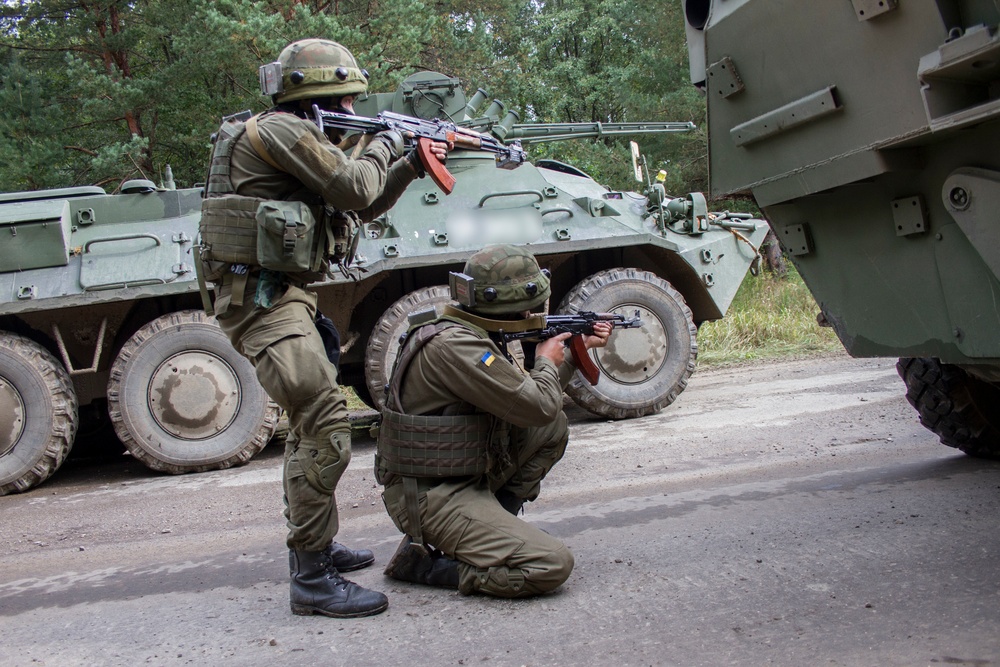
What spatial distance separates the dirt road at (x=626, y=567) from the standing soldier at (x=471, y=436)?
0.12 m

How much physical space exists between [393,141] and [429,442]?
113 centimetres

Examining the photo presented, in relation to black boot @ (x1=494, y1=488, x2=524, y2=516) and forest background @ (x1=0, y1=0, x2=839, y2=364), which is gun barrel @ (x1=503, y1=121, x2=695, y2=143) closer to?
forest background @ (x1=0, y1=0, x2=839, y2=364)

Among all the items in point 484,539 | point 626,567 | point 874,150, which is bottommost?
point 626,567

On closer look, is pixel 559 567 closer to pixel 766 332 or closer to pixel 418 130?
pixel 418 130

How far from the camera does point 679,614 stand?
10.1ft

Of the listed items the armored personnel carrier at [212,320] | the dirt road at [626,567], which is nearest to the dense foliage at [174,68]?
the armored personnel carrier at [212,320]

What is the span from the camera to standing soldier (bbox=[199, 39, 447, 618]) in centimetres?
330

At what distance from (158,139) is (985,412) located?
41.9 ft

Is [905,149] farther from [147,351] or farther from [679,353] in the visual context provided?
[147,351]

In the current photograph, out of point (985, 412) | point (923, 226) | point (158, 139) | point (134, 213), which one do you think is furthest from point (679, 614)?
point (158, 139)

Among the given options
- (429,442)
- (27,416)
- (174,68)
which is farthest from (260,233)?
(174,68)

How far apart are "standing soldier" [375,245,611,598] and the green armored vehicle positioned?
905 millimetres

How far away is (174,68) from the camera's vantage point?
13.3 meters

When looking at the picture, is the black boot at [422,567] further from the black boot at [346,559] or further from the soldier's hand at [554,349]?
the soldier's hand at [554,349]
